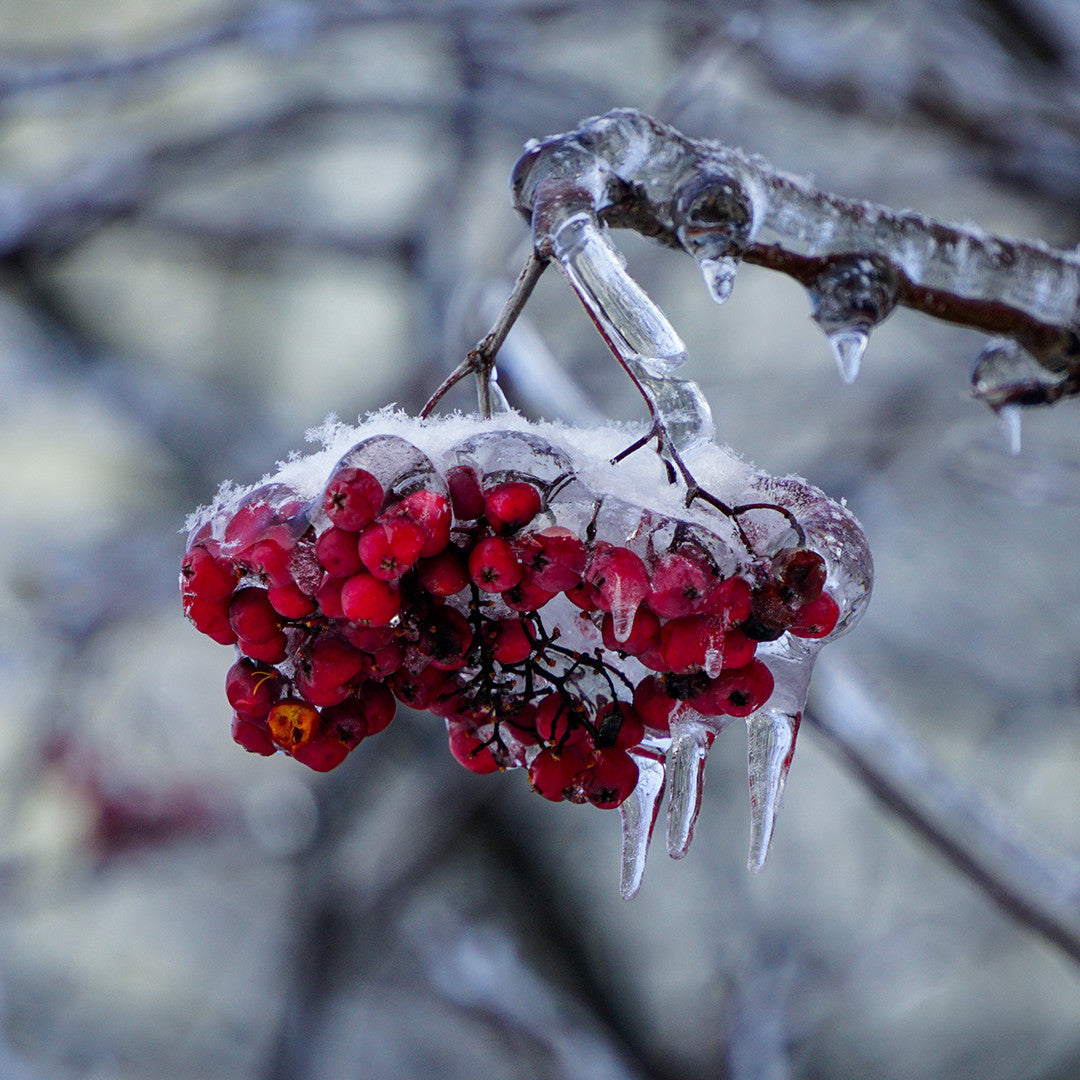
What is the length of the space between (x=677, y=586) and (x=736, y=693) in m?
0.14

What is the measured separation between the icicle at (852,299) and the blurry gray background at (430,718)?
2.63 ft

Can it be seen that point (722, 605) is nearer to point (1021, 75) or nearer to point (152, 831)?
point (1021, 75)

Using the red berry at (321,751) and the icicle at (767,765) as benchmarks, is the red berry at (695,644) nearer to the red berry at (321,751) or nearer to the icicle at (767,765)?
the icicle at (767,765)

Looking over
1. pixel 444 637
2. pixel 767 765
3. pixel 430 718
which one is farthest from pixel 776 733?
pixel 430 718

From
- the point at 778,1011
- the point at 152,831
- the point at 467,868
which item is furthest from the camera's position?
the point at 467,868

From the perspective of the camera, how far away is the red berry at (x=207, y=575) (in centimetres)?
96

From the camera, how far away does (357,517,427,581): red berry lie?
84 centimetres

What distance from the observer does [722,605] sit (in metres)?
0.89

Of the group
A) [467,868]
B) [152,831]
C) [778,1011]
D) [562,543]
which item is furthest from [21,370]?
[562,543]

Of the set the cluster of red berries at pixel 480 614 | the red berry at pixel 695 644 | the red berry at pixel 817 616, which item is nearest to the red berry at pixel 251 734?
the cluster of red berries at pixel 480 614

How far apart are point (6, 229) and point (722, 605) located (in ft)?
11.9

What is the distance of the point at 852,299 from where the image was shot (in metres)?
1.11

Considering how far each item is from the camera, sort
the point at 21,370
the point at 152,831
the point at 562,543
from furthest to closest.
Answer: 1. the point at 21,370
2. the point at 152,831
3. the point at 562,543

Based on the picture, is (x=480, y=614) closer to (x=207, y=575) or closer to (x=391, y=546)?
(x=391, y=546)
